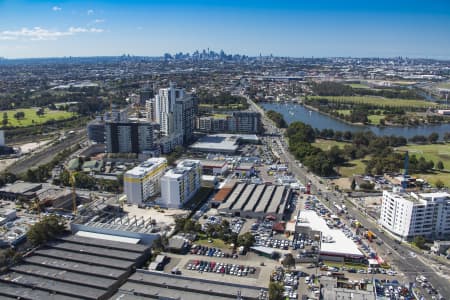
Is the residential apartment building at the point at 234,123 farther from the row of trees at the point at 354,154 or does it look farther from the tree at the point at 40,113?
the tree at the point at 40,113

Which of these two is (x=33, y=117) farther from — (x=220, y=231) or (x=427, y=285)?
(x=427, y=285)

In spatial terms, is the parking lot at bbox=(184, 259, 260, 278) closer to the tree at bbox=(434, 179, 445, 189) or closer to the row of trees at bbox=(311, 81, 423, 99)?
the tree at bbox=(434, 179, 445, 189)

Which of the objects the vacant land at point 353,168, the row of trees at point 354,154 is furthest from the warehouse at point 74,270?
the vacant land at point 353,168

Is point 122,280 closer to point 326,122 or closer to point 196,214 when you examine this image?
point 196,214

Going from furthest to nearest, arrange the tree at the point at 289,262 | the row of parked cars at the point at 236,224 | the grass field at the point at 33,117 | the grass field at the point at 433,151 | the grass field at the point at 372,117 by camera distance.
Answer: the grass field at the point at 372,117, the grass field at the point at 33,117, the grass field at the point at 433,151, the row of parked cars at the point at 236,224, the tree at the point at 289,262

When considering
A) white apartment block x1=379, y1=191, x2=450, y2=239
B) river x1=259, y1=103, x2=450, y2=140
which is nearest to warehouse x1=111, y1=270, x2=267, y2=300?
white apartment block x1=379, y1=191, x2=450, y2=239

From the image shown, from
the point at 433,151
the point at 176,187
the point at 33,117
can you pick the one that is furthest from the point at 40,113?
the point at 433,151

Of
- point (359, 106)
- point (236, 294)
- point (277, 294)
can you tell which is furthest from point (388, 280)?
point (359, 106)
